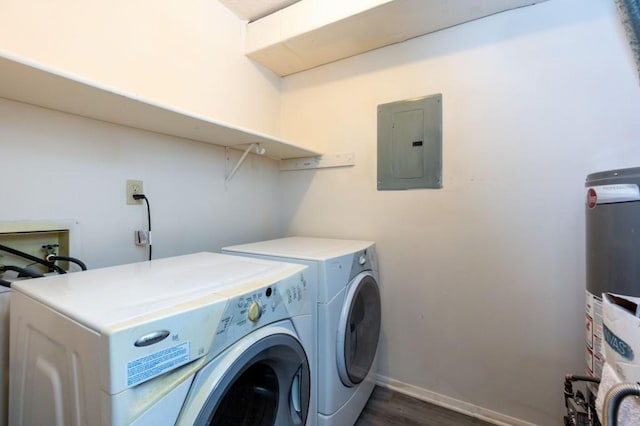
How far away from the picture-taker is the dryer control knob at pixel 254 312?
77 centimetres

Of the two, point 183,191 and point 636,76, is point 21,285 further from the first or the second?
point 636,76

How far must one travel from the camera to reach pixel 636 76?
1.25 metres

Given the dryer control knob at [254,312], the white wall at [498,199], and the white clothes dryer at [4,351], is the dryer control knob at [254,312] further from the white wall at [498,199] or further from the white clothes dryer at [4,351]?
the white wall at [498,199]

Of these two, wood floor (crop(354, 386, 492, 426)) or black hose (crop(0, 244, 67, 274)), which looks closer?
black hose (crop(0, 244, 67, 274))

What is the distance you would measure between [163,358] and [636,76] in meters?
2.04

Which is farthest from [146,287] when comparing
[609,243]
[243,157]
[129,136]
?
[609,243]

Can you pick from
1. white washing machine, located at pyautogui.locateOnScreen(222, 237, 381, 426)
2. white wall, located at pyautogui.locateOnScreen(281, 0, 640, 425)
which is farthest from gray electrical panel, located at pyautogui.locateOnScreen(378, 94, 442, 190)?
white washing machine, located at pyautogui.locateOnScreen(222, 237, 381, 426)

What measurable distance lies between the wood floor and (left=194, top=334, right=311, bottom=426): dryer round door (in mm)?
732

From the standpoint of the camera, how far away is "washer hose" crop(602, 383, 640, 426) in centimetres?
56

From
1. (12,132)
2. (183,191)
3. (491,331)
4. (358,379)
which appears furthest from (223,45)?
(491,331)

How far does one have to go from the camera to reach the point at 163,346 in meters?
0.57

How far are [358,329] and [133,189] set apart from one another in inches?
52.1

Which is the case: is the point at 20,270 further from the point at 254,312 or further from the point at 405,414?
the point at 405,414

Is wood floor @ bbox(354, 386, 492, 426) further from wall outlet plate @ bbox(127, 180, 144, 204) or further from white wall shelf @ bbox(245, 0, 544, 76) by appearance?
white wall shelf @ bbox(245, 0, 544, 76)
